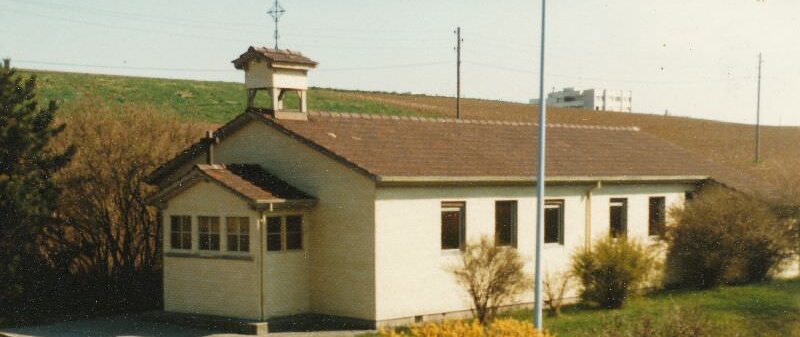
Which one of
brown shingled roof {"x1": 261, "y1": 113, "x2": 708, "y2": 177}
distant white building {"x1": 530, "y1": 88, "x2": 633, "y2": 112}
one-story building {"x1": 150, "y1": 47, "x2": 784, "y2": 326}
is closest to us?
one-story building {"x1": 150, "y1": 47, "x2": 784, "y2": 326}

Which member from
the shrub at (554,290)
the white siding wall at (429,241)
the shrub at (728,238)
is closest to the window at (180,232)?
the white siding wall at (429,241)

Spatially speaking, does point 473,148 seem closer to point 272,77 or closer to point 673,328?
point 272,77

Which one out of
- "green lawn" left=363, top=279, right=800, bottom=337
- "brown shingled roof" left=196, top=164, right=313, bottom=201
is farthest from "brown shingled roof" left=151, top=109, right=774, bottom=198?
"green lawn" left=363, top=279, right=800, bottom=337

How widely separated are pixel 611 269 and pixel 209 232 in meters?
8.94

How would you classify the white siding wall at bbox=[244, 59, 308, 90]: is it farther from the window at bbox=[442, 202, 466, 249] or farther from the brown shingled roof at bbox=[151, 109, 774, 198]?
the window at bbox=[442, 202, 466, 249]

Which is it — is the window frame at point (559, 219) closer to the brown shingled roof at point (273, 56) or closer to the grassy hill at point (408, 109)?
the brown shingled roof at point (273, 56)

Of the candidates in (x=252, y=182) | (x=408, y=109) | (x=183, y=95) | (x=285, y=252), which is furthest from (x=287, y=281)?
(x=408, y=109)

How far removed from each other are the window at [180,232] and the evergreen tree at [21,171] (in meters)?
3.24

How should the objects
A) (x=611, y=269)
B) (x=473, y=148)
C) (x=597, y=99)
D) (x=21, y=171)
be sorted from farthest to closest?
(x=597, y=99) → (x=473, y=148) → (x=21, y=171) → (x=611, y=269)

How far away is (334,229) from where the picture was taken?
18344 mm

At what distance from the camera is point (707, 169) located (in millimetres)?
25469

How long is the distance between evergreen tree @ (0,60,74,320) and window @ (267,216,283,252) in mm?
5840

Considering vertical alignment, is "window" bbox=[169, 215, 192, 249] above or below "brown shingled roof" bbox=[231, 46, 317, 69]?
below

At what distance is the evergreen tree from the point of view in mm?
19359
